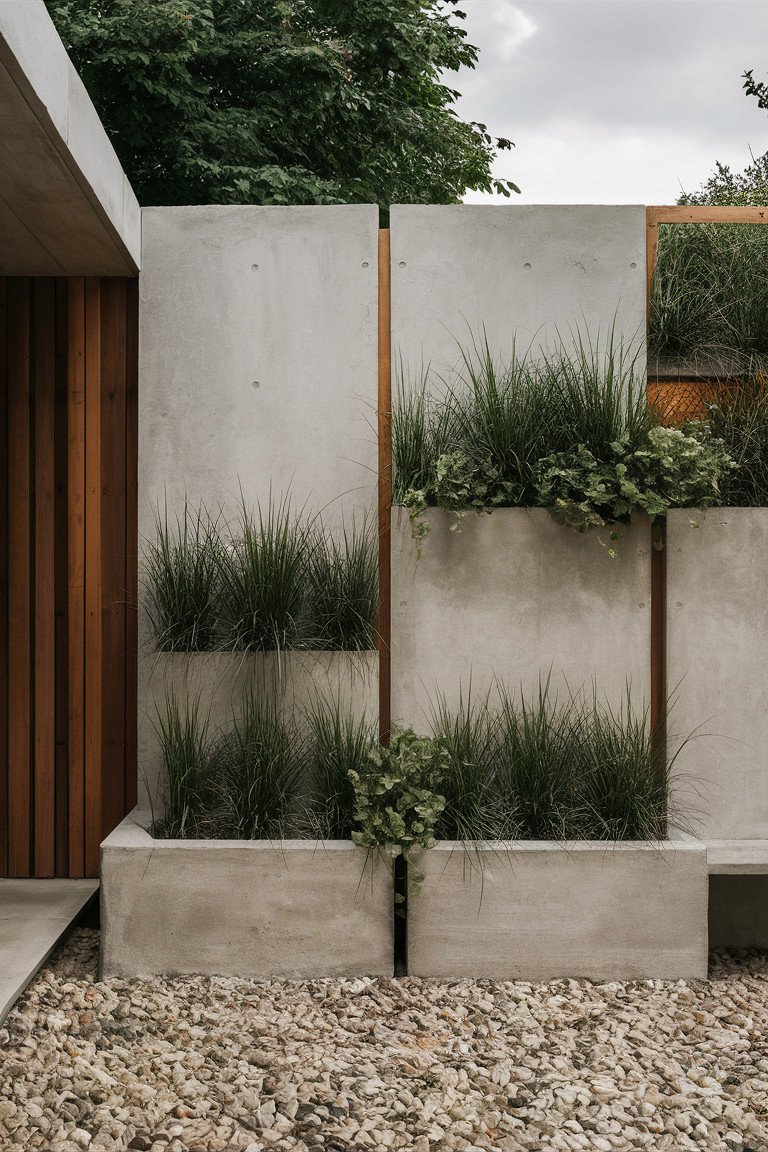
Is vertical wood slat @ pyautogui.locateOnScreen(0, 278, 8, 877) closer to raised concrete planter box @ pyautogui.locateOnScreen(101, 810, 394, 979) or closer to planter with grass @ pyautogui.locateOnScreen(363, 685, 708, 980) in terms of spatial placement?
raised concrete planter box @ pyautogui.locateOnScreen(101, 810, 394, 979)

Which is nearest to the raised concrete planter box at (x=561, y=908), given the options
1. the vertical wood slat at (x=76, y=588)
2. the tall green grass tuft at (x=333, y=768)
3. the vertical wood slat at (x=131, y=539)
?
the tall green grass tuft at (x=333, y=768)

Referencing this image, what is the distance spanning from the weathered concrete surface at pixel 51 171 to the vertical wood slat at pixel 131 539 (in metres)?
0.21

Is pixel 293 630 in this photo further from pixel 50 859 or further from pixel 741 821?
pixel 741 821

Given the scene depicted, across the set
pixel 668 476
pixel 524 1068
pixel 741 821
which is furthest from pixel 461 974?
pixel 668 476

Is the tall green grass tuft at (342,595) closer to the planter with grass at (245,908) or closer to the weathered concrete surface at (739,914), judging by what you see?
the planter with grass at (245,908)

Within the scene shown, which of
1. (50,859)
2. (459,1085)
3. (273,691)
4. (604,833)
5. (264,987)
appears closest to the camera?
(459,1085)

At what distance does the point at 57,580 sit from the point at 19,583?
0.15 metres

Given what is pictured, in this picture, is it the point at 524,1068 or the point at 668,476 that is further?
the point at 668,476

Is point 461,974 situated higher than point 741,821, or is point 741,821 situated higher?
point 741,821

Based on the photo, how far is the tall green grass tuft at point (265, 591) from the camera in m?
2.92

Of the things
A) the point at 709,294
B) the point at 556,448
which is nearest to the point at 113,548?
the point at 556,448

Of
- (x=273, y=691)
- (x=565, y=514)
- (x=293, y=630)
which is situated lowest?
(x=273, y=691)

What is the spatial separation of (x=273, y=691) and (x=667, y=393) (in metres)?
1.96

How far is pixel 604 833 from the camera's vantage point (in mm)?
2764
